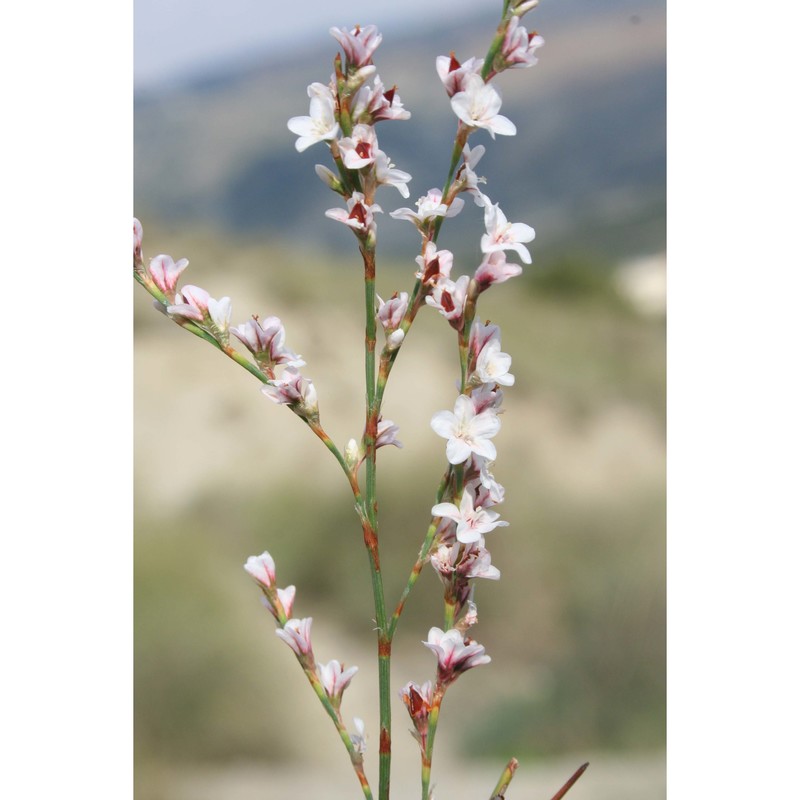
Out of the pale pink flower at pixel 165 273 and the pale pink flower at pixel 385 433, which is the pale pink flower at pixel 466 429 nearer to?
the pale pink flower at pixel 385 433

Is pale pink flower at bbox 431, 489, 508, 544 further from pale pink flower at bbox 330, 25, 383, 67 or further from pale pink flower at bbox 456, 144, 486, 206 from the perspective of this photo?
pale pink flower at bbox 330, 25, 383, 67

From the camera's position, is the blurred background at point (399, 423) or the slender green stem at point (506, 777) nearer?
the slender green stem at point (506, 777)

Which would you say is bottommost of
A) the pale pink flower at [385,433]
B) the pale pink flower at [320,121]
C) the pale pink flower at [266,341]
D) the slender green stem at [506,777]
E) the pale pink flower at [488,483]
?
the slender green stem at [506,777]

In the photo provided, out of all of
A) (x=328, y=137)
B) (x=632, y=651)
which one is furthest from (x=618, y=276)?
(x=328, y=137)

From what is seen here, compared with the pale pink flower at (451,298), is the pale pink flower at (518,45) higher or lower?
higher

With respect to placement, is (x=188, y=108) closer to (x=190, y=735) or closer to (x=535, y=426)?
(x=535, y=426)

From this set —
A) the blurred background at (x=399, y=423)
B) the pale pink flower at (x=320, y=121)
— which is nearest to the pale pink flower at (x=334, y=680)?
the pale pink flower at (x=320, y=121)

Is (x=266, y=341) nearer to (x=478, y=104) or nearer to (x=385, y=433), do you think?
(x=385, y=433)
